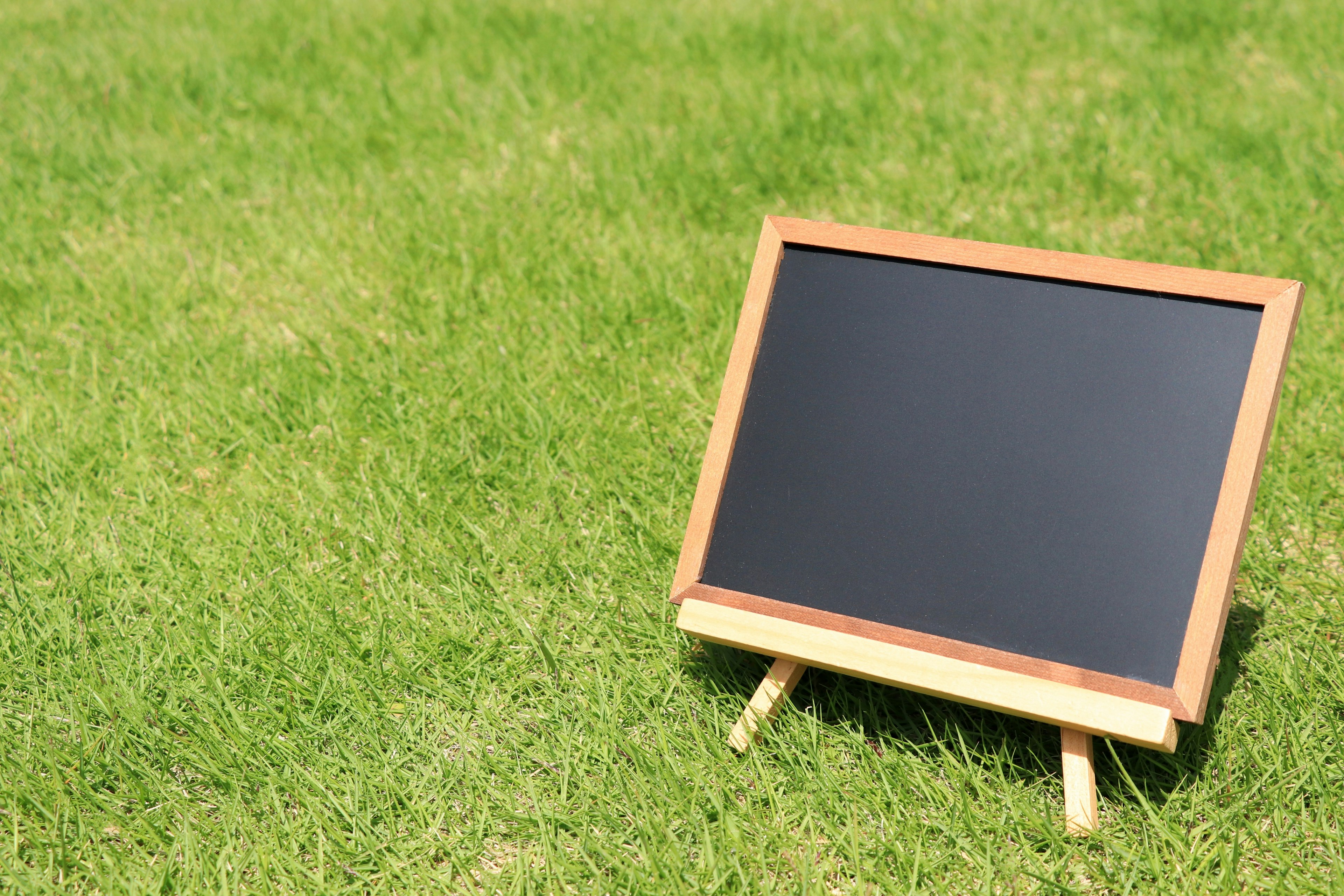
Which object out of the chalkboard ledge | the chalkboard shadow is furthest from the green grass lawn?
the chalkboard ledge

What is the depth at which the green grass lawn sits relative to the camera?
1966 millimetres

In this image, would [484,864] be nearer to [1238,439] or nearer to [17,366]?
[1238,439]

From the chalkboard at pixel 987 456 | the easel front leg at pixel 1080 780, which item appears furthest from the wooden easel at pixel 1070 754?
the chalkboard at pixel 987 456

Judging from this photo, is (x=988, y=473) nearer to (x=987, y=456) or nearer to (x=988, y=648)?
(x=987, y=456)

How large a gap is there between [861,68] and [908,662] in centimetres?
326

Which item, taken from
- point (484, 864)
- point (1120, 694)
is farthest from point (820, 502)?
point (484, 864)

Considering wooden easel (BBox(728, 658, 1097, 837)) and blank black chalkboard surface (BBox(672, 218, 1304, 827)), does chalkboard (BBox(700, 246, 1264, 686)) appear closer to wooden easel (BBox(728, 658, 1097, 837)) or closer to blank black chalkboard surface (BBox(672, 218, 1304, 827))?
blank black chalkboard surface (BBox(672, 218, 1304, 827))

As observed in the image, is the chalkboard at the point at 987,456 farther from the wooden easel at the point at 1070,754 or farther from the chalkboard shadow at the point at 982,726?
the chalkboard shadow at the point at 982,726

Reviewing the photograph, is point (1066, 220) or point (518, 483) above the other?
point (1066, 220)

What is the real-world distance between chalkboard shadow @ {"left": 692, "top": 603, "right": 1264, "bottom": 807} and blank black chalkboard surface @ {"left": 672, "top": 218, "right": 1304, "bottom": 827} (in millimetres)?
177

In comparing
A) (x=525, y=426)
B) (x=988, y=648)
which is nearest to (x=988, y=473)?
(x=988, y=648)

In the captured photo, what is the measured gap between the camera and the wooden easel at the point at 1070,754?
1.82 meters

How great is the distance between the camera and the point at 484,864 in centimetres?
196

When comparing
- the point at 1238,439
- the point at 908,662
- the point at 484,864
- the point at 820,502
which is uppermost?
the point at 1238,439
